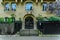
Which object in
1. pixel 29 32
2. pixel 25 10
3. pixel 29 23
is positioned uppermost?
pixel 25 10

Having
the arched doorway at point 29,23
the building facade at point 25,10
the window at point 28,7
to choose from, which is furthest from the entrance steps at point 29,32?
the window at point 28,7

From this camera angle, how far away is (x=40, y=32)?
45.1 metres

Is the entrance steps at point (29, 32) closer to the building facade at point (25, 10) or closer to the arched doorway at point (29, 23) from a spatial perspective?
the building facade at point (25, 10)

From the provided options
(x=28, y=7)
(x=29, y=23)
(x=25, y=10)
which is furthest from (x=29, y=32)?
(x=28, y=7)

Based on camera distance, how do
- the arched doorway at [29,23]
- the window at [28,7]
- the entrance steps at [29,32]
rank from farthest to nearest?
the window at [28,7] < the arched doorway at [29,23] < the entrance steps at [29,32]

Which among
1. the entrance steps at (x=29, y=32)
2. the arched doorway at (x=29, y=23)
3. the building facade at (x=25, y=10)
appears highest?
the building facade at (x=25, y=10)

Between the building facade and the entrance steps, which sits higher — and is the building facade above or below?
above

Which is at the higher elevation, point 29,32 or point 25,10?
point 25,10

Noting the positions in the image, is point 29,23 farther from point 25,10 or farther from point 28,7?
point 28,7

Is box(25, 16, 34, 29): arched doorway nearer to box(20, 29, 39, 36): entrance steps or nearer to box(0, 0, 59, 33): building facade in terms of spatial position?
box(0, 0, 59, 33): building facade

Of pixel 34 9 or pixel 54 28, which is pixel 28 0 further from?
pixel 54 28

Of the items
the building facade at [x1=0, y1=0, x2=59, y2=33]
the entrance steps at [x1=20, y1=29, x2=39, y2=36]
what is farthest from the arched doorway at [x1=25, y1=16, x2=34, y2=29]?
the entrance steps at [x1=20, y1=29, x2=39, y2=36]

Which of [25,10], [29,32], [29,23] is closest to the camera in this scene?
[29,32]

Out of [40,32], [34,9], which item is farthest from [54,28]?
[34,9]
